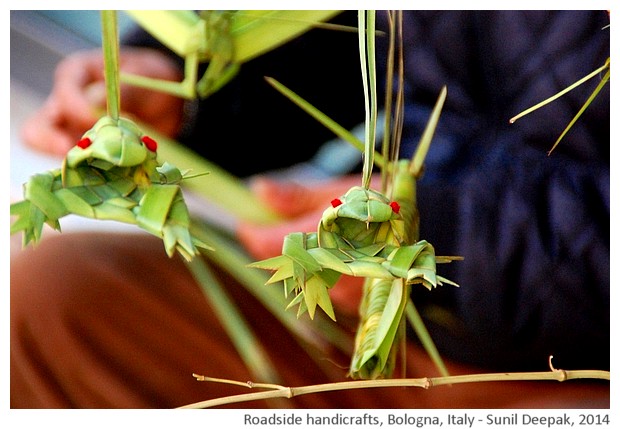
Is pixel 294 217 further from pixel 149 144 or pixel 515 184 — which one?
pixel 149 144

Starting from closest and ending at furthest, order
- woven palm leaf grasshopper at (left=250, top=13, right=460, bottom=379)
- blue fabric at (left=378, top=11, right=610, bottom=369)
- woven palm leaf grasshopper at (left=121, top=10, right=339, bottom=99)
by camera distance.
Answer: woven palm leaf grasshopper at (left=250, top=13, right=460, bottom=379) → woven palm leaf grasshopper at (left=121, top=10, right=339, bottom=99) → blue fabric at (left=378, top=11, right=610, bottom=369)

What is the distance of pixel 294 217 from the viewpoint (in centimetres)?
58

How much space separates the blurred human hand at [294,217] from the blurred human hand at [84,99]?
9 cm

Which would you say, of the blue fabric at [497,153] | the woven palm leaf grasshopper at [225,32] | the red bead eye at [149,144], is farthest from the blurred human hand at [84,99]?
the red bead eye at [149,144]

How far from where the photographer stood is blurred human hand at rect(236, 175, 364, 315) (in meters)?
0.57

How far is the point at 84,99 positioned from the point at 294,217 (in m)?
0.18

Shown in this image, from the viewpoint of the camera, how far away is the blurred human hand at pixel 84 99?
57cm

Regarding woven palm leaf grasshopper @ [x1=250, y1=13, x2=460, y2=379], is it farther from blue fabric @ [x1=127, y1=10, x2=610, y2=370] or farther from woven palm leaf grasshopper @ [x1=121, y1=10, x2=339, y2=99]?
blue fabric @ [x1=127, y1=10, x2=610, y2=370]

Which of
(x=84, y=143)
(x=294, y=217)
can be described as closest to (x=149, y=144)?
(x=84, y=143)

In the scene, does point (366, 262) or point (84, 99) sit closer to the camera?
point (366, 262)

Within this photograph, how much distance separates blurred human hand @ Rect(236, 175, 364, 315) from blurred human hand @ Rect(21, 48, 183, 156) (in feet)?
0.30

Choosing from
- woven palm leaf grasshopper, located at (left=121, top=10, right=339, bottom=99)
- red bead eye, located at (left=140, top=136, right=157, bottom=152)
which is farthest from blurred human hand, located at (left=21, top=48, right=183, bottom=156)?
red bead eye, located at (left=140, top=136, right=157, bottom=152)
